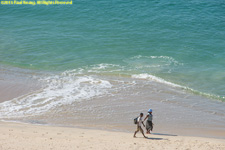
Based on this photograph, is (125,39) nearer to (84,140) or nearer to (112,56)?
(112,56)

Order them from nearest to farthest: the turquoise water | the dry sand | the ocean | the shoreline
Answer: the dry sand → the shoreline → the ocean → the turquoise water

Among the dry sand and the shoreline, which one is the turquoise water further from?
the dry sand

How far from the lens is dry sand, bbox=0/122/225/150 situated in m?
12.5

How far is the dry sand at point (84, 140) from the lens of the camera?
12484mm

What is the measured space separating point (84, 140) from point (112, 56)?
12.7 m

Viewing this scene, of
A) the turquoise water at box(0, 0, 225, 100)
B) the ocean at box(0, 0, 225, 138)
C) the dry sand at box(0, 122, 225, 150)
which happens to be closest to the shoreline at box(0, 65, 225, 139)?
the ocean at box(0, 0, 225, 138)

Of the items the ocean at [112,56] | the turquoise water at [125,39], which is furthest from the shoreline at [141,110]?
the turquoise water at [125,39]

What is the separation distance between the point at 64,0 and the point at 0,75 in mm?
15937

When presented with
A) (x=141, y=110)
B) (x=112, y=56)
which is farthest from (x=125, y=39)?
(x=141, y=110)

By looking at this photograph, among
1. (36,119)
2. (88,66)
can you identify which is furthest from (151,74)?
(36,119)

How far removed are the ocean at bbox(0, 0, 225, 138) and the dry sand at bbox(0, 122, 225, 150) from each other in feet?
6.09

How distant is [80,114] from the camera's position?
660 inches

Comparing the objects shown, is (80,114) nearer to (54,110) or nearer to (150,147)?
(54,110)

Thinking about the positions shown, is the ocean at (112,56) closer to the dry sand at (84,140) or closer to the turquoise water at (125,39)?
the turquoise water at (125,39)
